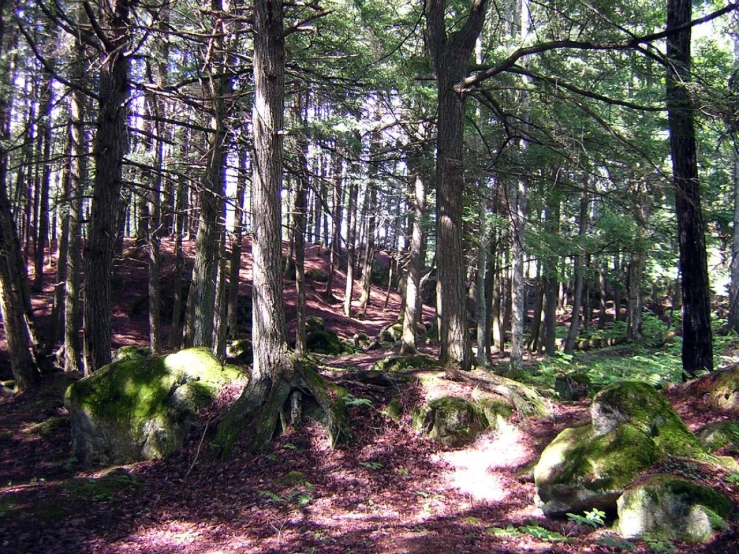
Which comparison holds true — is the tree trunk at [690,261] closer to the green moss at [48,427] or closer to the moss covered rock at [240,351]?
the green moss at [48,427]

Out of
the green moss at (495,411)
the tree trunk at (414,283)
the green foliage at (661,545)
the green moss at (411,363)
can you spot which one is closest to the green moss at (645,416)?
the green foliage at (661,545)

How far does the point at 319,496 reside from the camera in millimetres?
5285

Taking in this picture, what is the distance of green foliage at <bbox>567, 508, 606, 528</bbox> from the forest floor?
74 mm

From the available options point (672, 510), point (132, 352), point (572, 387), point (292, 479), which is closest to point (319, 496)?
point (292, 479)

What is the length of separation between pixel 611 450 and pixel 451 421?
2520 millimetres

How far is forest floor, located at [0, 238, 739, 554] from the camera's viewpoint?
4.21m

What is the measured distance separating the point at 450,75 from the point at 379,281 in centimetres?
3175

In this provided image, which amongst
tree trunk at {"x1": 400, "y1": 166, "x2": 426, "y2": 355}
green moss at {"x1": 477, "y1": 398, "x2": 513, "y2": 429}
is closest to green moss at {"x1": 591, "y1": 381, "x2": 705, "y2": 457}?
green moss at {"x1": 477, "y1": 398, "x2": 513, "y2": 429}

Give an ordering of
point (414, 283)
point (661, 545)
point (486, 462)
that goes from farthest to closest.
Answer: point (414, 283) < point (486, 462) < point (661, 545)

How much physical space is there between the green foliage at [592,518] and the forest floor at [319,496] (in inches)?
2.9

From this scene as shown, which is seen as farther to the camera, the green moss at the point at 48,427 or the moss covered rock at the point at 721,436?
the green moss at the point at 48,427

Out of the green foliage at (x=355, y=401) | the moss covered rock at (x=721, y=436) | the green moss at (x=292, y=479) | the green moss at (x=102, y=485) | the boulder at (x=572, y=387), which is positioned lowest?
the green moss at (x=102, y=485)

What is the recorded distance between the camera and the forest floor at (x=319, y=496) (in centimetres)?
421

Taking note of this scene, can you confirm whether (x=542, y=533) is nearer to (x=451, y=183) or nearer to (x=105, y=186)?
(x=451, y=183)
